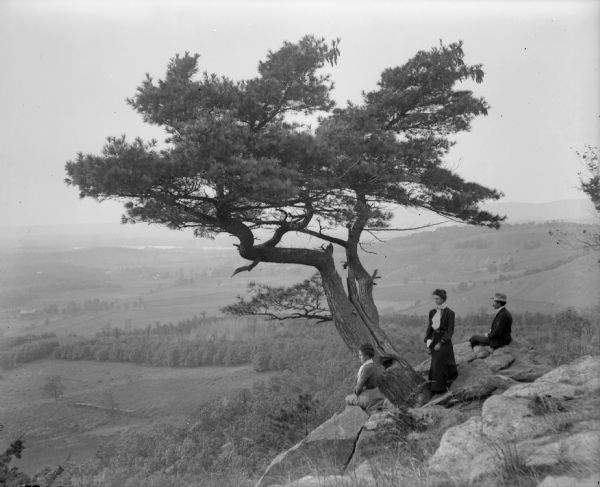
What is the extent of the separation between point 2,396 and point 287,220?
48.0 m

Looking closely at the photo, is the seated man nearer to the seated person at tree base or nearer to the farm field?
the seated person at tree base

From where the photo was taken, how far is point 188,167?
24.1 ft

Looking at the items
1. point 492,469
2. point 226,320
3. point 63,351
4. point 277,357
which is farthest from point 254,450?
point 226,320

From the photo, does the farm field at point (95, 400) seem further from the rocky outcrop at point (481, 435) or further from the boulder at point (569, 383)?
the boulder at point (569, 383)

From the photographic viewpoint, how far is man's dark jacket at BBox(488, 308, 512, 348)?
8.57 meters

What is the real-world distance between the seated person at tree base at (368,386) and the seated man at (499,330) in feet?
9.00

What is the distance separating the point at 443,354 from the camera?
748 centimetres

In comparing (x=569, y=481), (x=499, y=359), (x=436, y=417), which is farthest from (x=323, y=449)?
(x=499, y=359)

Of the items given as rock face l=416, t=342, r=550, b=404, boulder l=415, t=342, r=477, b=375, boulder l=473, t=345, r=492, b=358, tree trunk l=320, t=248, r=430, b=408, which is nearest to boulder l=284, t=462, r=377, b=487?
rock face l=416, t=342, r=550, b=404

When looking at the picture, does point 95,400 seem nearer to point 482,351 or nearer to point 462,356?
point 462,356

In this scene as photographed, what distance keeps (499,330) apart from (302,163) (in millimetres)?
4726

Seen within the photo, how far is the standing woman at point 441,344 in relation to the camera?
7066mm

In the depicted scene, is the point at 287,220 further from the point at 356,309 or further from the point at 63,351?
the point at 63,351

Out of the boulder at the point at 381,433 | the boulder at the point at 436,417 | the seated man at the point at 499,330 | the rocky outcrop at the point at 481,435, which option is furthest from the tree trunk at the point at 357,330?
the boulder at the point at 381,433
